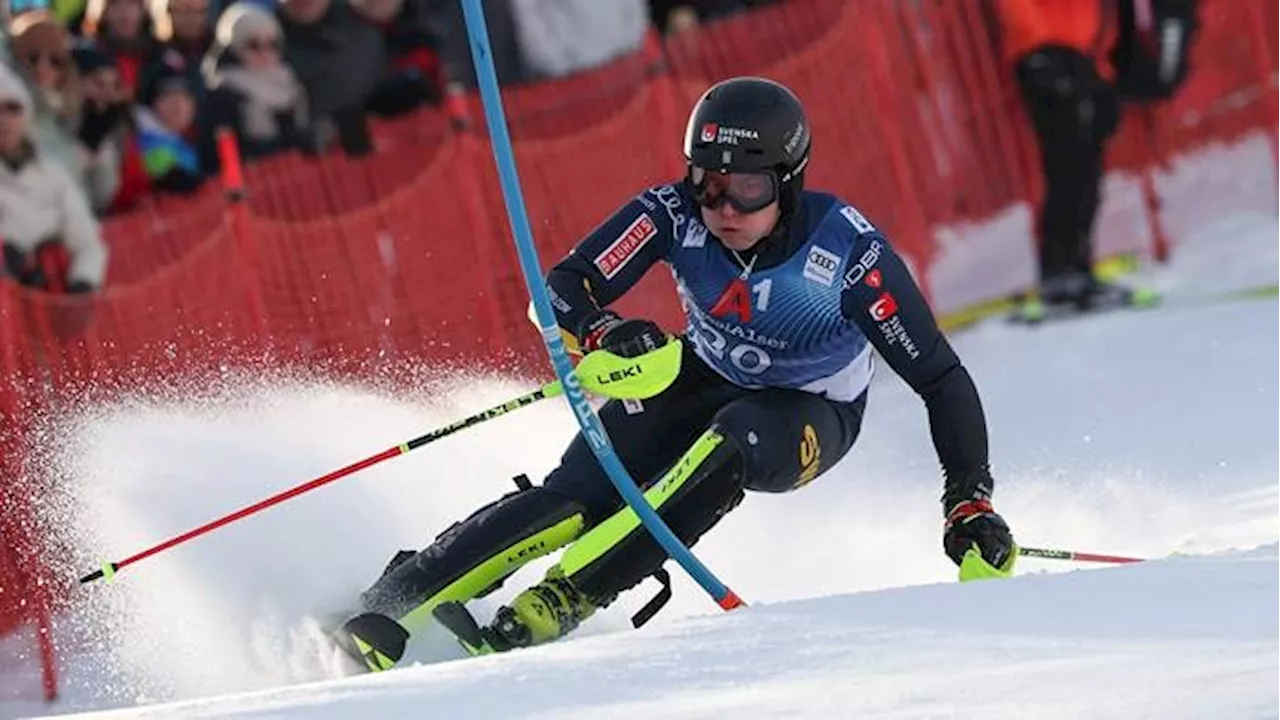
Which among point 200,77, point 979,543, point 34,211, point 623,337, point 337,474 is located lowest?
point 979,543

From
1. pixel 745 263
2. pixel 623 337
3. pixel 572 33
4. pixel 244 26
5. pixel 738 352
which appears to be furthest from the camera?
pixel 572 33

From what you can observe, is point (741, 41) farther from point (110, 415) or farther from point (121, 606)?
point (121, 606)

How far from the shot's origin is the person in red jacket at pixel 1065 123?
9.94 meters

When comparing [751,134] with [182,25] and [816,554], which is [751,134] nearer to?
[816,554]

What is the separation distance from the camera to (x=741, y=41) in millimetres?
10133

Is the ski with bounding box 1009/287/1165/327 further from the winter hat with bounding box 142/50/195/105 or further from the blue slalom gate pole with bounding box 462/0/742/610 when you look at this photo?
the blue slalom gate pole with bounding box 462/0/742/610

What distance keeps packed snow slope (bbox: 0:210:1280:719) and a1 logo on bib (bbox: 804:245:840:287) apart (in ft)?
3.21

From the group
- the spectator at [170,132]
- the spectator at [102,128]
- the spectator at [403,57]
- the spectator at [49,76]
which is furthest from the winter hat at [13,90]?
the spectator at [403,57]

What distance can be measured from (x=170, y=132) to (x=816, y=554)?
3.20m

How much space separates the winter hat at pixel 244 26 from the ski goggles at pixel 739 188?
12.4ft

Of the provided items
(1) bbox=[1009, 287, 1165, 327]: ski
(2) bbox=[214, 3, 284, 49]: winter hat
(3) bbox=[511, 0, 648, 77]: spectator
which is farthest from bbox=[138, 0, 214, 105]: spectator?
(1) bbox=[1009, 287, 1165, 327]: ski

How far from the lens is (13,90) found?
323 inches

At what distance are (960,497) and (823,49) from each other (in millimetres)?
4812

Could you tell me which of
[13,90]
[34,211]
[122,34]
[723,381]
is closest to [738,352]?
[723,381]
